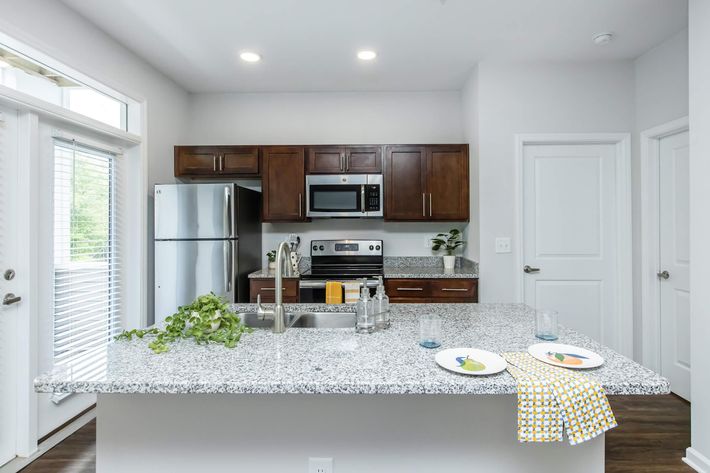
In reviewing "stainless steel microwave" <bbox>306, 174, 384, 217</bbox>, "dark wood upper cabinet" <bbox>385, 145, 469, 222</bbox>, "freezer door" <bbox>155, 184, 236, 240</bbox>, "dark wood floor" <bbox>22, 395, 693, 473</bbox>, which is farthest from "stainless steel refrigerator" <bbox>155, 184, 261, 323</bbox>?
"dark wood upper cabinet" <bbox>385, 145, 469, 222</bbox>

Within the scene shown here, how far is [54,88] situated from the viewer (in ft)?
7.51

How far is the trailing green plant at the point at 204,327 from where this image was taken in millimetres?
1337

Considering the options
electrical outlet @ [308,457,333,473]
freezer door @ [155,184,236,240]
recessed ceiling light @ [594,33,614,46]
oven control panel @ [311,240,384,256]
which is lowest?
electrical outlet @ [308,457,333,473]

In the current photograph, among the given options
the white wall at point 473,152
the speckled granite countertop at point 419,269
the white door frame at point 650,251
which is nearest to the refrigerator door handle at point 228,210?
the speckled granite countertop at point 419,269

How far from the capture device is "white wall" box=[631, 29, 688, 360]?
262cm

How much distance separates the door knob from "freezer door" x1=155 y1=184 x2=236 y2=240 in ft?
3.39

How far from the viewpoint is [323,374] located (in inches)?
41.2

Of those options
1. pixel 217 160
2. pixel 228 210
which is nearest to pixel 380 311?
pixel 228 210

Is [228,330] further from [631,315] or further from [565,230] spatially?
[631,315]

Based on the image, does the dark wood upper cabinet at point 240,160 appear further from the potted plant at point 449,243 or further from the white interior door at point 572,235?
the white interior door at point 572,235

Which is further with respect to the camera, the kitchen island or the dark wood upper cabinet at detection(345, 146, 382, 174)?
the dark wood upper cabinet at detection(345, 146, 382, 174)

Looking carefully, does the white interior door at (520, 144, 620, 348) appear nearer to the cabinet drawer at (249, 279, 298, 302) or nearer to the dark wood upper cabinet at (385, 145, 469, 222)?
the dark wood upper cabinet at (385, 145, 469, 222)

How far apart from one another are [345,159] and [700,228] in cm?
249

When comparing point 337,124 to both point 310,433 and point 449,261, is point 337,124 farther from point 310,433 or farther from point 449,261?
point 310,433
